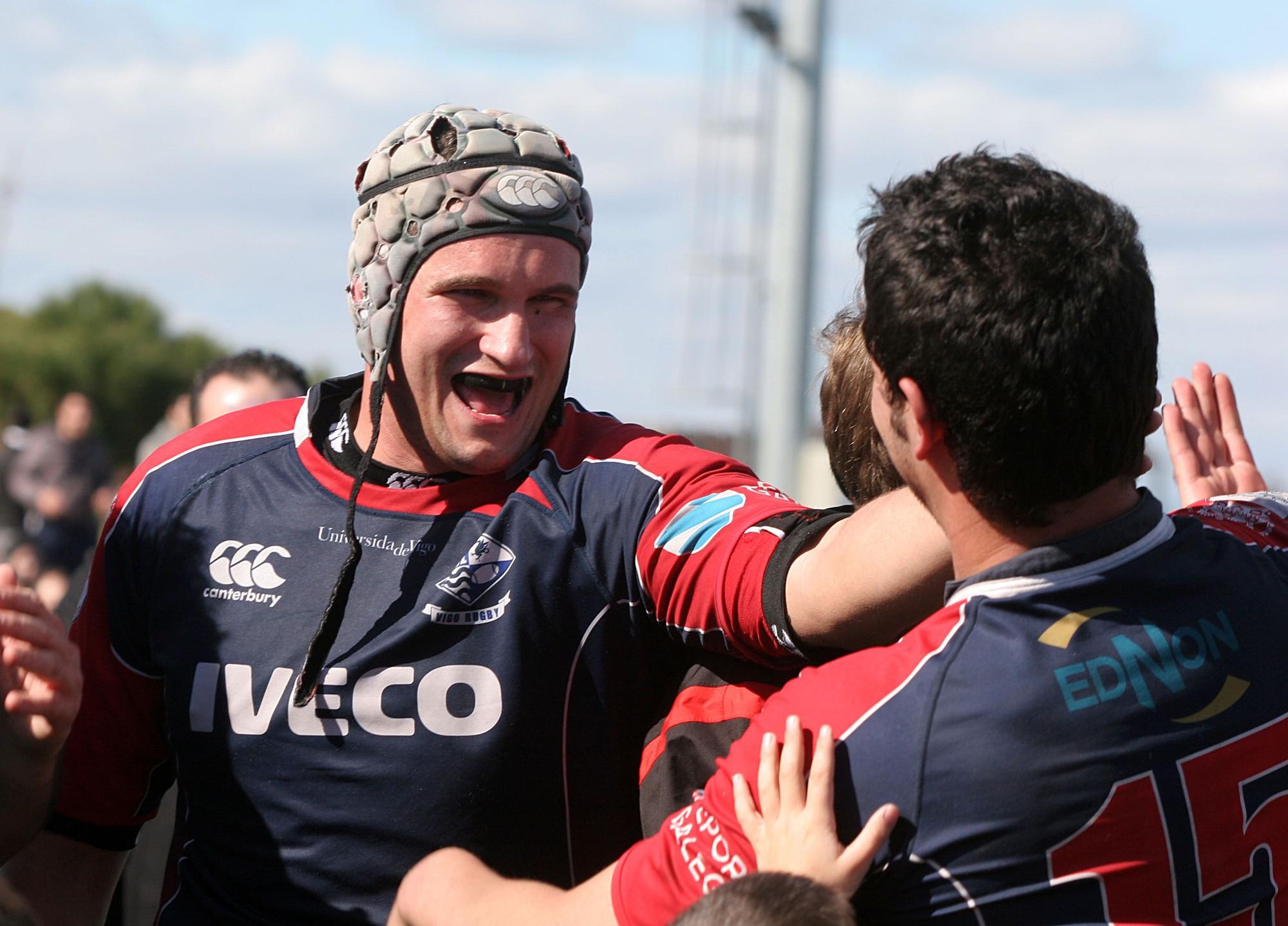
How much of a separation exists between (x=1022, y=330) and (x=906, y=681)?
0.44 meters

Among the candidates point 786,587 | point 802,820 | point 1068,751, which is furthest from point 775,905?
point 786,587

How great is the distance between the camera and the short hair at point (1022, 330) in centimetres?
171

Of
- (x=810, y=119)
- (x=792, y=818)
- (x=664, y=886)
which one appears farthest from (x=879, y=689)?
(x=810, y=119)

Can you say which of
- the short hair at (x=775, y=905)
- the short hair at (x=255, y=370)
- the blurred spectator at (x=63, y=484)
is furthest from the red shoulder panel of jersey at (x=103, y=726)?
the blurred spectator at (x=63, y=484)

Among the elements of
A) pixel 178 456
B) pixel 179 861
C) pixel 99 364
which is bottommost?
pixel 179 861

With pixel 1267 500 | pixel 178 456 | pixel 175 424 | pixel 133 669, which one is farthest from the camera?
pixel 175 424

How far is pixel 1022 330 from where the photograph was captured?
1.70 meters

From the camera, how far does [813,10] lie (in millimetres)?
8008

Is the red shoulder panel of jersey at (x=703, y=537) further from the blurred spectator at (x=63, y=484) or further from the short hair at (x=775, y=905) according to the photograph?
the blurred spectator at (x=63, y=484)

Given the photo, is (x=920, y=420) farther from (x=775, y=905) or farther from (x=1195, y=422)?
(x=1195, y=422)

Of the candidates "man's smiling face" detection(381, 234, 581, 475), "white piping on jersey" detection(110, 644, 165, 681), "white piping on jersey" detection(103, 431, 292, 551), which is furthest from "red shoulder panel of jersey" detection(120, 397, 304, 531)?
"man's smiling face" detection(381, 234, 581, 475)

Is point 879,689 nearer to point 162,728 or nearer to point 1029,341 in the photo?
point 1029,341

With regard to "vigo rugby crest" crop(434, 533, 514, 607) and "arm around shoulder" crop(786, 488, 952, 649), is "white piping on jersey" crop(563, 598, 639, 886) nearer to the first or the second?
"vigo rugby crest" crop(434, 533, 514, 607)

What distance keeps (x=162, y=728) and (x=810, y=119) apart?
6.09 meters
